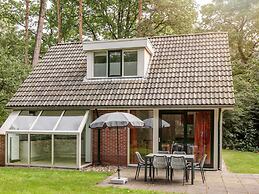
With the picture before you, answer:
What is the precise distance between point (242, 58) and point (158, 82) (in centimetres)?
1777

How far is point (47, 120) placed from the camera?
14.6 m

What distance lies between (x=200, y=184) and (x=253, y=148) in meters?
11.3

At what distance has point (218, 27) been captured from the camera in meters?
29.9

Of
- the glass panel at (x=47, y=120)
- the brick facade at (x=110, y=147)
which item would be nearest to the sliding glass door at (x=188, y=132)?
the brick facade at (x=110, y=147)

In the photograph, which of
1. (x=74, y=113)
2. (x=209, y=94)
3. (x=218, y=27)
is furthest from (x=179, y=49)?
(x=218, y=27)

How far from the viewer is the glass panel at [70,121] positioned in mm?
13852

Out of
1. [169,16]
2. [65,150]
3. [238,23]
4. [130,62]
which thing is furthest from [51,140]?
[238,23]

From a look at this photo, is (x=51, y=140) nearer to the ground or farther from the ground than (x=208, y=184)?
farther from the ground

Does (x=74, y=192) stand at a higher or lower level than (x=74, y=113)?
lower

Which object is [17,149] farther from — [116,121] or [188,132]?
[188,132]

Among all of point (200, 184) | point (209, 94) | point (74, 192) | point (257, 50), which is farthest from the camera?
point (257, 50)

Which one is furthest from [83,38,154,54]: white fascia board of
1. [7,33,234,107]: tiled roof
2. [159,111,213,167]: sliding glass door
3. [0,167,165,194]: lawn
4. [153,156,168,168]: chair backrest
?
[153,156,168,168]: chair backrest

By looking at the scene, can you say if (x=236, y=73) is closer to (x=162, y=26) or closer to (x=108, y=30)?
(x=162, y=26)

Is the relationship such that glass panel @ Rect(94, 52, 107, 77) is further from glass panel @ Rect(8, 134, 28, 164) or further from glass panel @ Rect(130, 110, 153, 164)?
glass panel @ Rect(8, 134, 28, 164)
